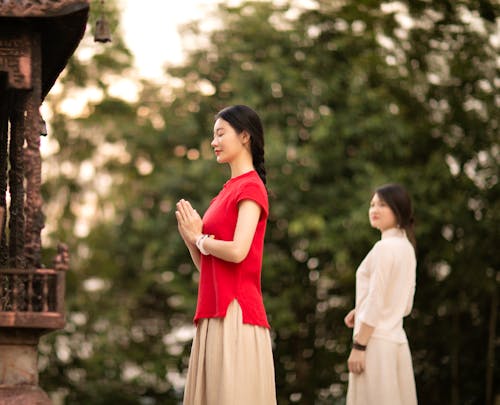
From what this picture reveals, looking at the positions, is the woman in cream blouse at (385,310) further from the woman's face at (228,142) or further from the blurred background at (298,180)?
the blurred background at (298,180)

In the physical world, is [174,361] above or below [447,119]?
below

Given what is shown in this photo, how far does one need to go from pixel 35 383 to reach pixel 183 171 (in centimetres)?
1186

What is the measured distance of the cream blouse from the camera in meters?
7.01

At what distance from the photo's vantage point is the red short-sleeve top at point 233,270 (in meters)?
5.46

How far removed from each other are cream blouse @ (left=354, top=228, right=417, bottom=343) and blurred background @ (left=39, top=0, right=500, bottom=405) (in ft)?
21.8

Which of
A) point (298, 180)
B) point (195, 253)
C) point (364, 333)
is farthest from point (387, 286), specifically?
point (298, 180)

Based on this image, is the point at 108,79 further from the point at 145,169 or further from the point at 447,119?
the point at 447,119

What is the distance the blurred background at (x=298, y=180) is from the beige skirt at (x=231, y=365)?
851cm

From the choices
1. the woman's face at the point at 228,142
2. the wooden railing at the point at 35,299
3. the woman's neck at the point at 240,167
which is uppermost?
the woman's face at the point at 228,142

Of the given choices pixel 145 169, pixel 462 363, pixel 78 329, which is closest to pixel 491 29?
pixel 462 363

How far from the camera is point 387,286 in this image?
708 cm

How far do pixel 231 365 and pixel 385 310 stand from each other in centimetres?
193

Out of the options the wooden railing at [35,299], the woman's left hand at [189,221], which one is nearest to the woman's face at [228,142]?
the woman's left hand at [189,221]

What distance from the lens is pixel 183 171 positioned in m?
17.8
